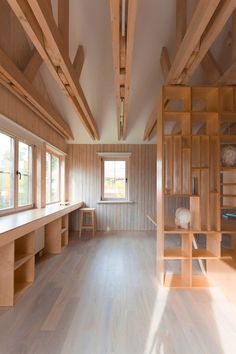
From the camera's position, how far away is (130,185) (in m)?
6.57

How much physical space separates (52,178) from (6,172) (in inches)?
89.4

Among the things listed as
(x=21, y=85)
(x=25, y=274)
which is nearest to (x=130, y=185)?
(x=25, y=274)

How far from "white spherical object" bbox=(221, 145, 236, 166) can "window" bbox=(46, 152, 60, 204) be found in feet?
11.7

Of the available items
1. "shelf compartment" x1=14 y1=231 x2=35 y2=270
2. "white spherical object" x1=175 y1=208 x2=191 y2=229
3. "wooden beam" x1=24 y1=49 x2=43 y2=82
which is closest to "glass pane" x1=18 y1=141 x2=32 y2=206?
"shelf compartment" x1=14 y1=231 x2=35 y2=270

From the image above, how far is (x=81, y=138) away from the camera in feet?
21.0

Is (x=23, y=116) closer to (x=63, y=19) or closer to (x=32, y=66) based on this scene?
(x=32, y=66)

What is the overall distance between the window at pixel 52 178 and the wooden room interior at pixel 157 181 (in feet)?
0.23

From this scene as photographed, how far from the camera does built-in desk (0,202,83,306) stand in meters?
2.45

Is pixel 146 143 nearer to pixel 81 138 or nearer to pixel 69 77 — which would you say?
pixel 81 138

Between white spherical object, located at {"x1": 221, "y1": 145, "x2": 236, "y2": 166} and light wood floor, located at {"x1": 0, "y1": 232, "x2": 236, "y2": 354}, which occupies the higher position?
white spherical object, located at {"x1": 221, "y1": 145, "x2": 236, "y2": 166}

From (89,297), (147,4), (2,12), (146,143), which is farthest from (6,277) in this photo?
(146,143)

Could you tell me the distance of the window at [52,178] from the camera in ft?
17.6

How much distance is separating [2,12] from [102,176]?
4354 mm

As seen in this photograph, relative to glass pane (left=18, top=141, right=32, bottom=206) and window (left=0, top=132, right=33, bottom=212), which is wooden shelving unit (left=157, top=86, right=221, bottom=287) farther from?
glass pane (left=18, top=141, right=32, bottom=206)
